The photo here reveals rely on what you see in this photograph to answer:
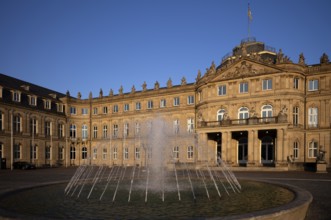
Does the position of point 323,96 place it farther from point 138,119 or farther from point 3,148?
point 3,148

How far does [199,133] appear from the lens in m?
47.3

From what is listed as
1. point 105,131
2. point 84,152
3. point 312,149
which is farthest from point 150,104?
point 312,149

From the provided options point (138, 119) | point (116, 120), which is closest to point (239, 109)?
point (138, 119)

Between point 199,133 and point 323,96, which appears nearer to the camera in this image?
point 323,96

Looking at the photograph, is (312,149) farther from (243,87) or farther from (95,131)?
(95,131)

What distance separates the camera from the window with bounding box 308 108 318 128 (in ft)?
145

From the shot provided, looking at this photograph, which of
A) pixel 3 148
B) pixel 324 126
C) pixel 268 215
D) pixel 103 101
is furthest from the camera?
pixel 103 101

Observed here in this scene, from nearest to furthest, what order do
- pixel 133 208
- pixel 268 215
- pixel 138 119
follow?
pixel 268 215 → pixel 133 208 → pixel 138 119

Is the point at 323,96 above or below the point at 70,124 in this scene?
above

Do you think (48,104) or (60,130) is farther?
(60,130)

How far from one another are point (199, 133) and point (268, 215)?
39.1 metres

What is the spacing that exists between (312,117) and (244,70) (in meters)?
11.6

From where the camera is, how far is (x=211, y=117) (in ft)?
160

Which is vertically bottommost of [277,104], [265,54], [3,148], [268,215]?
[3,148]
